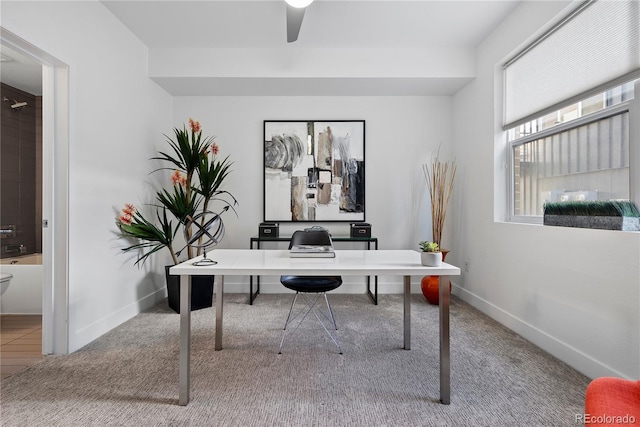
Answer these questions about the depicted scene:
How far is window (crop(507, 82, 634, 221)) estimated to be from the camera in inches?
74.7

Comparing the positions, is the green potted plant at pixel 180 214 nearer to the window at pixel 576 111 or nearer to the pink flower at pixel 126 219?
the pink flower at pixel 126 219

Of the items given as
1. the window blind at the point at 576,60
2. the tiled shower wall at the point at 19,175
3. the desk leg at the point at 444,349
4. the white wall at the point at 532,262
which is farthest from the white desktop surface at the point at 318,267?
the tiled shower wall at the point at 19,175

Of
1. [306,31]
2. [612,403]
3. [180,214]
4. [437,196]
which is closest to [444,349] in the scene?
[612,403]

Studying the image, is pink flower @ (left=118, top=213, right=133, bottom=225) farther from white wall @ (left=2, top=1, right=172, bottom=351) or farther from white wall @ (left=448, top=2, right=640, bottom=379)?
white wall @ (left=448, top=2, right=640, bottom=379)

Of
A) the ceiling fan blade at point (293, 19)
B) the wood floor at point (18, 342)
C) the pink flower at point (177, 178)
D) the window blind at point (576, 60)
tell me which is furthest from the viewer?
the pink flower at point (177, 178)

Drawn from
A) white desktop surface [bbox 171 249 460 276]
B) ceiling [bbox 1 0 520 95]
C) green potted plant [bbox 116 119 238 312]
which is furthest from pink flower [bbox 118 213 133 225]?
ceiling [bbox 1 0 520 95]

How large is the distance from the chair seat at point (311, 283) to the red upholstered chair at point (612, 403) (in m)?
1.65

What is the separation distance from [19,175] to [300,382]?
4335 millimetres

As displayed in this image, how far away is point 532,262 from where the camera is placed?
8.07ft

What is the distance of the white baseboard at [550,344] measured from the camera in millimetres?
→ 1885

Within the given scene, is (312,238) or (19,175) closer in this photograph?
(312,238)

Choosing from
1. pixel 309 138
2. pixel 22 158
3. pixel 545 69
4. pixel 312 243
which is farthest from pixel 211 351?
pixel 22 158

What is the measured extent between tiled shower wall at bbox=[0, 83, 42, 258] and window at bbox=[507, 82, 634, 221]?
560 cm

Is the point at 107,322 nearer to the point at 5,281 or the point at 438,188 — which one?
the point at 5,281
